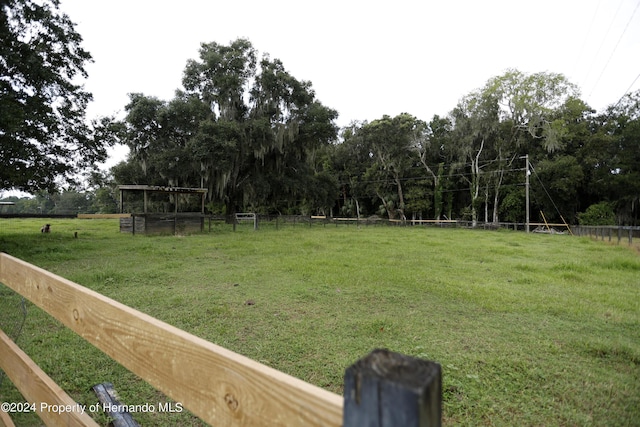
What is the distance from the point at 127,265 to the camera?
27.1ft

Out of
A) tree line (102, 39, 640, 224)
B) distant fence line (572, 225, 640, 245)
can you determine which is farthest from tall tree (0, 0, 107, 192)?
distant fence line (572, 225, 640, 245)

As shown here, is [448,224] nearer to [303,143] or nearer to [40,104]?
[303,143]

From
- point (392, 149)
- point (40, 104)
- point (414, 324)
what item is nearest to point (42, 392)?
point (414, 324)

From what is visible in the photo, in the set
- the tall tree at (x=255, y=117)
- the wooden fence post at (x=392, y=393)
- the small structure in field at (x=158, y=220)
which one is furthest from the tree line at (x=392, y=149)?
the wooden fence post at (x=392, y=393)

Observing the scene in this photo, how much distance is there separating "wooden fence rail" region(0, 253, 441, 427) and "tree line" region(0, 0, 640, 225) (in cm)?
1150

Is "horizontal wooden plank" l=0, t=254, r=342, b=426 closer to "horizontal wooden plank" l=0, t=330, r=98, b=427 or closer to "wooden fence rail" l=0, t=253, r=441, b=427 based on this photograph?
"wooden fence rail" l=0, t=253, r=441, b=427

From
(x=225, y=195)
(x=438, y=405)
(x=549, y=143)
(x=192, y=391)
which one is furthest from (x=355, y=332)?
(x=549, y=143)

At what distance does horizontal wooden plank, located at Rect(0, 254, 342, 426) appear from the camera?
643mm

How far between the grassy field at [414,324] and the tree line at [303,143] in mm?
6260

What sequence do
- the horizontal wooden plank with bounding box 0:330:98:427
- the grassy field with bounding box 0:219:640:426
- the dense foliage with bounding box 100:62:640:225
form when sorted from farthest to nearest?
the dense foliage with bounding box 100:62:640:225 → the grassy field with bounding box 0:219:640:426 → the horizontal wooden plank with bounding box 0:330:98:427

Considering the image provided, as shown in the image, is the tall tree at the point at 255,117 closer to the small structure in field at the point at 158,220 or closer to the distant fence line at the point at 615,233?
the small structure in field at the point at 158,220

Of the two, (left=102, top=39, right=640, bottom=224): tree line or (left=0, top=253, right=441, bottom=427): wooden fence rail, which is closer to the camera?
(left=0, top=253, right=441, bottom=427): wooden fence rail

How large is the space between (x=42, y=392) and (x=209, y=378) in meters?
1.28

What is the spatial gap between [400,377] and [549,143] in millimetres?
32448
